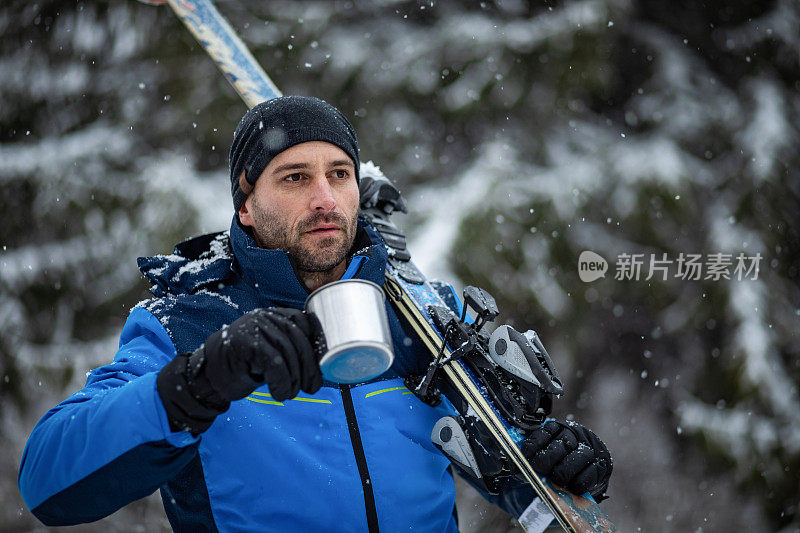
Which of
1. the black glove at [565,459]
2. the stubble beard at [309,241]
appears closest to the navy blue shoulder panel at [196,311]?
the stubble beard at [309,241]

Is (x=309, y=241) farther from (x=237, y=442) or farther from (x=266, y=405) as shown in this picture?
(x=237, y=442)

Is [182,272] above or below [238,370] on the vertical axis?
below

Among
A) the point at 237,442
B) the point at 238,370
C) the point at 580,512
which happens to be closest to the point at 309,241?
the point at 237,442

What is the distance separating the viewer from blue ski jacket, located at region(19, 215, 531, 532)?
1.27m

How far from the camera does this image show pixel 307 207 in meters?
1.95

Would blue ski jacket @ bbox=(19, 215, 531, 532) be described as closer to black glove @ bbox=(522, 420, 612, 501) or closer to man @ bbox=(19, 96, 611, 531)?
man @ bbox=(19, 96, 611, 531)

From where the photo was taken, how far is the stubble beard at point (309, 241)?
1946 mm

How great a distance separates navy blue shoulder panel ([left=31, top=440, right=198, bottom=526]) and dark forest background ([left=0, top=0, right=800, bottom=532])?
2878 mm

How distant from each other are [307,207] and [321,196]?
6cm

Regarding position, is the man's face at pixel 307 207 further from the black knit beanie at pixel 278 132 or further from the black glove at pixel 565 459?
the black glove at pixel 565 459

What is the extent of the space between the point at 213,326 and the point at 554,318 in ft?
9.56

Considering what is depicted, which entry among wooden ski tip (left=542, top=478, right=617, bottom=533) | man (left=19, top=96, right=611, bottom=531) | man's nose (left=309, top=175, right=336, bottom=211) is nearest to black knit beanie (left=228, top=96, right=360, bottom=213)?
man (left=19, top=96, right=611, bottom=531)

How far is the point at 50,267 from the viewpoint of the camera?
4391 millimetres

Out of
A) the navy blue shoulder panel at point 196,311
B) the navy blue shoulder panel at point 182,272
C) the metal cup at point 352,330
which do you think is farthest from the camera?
the navy blue shoulder panel at point 182,272
